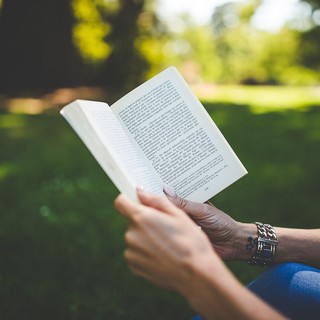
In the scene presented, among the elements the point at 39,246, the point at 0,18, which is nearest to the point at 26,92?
the point at 0,18

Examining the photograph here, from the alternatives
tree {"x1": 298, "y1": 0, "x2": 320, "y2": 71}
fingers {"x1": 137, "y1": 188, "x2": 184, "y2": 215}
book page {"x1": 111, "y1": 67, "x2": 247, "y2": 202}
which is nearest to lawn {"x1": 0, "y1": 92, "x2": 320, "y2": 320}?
book page {"x1": 111, "y1": 67, "x2": 247, "y2": 202}

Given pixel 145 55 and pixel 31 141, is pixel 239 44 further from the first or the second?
pixel 31 141

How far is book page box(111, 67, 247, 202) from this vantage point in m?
1.34

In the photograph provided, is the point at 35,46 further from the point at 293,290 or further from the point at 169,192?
the point at 293,290

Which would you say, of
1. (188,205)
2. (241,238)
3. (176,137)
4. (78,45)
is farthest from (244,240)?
(78,45)

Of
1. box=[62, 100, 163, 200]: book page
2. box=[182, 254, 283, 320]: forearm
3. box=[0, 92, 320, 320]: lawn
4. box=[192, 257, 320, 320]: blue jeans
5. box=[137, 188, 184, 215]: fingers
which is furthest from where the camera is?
box=[0, 92, 320, 320]: lawn

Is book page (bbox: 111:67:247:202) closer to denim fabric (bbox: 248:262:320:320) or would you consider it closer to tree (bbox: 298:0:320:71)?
denim fabric (bbox: 248:262:320:320)

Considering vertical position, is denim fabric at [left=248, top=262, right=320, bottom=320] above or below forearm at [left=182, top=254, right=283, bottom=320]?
below

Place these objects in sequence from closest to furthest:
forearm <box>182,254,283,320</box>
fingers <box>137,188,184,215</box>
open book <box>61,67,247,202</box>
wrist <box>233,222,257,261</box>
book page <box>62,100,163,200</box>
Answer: forearm <box>182,254,283,320</box> < fingers <box>137,188,184,215</box> < book page <box>62,100,163,200</box> < open book <box>61,67,247,202</box> < wrist <box>233,222,257,261</box>

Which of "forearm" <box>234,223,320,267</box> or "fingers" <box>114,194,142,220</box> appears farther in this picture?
"forearm" <box>234,223,320,267</box>

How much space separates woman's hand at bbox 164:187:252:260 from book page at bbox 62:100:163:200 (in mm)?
277

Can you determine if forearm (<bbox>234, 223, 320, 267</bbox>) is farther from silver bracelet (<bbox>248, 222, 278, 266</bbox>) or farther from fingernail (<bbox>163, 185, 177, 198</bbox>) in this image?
fingernail (<bbox>163, 185, 177, 198</bbox>)

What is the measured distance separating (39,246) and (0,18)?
36.2 ft

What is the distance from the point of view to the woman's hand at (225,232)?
141 centimetres
